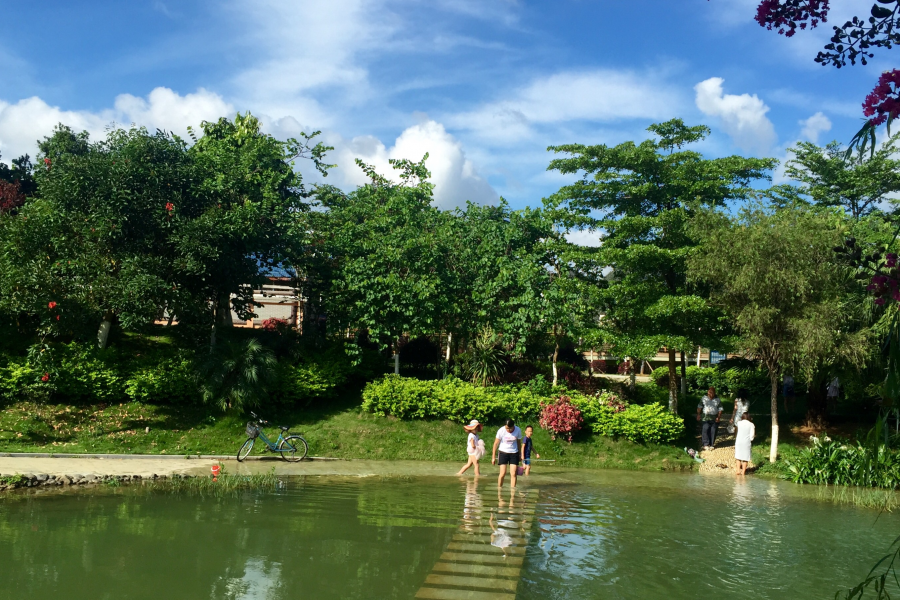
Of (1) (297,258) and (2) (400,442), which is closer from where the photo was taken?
(2) (400,442)

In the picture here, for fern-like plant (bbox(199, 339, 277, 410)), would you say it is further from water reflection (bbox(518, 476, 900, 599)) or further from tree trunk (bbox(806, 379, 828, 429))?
tree trunk (bbox(806, 379, 828, 429))

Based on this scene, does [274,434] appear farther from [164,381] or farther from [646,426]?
[646,426]

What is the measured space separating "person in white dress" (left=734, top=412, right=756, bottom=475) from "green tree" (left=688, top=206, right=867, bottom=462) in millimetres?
1503

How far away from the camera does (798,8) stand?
4863 mm

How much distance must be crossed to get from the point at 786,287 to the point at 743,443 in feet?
14.6

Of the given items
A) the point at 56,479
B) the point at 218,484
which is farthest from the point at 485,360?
the point at 56,479

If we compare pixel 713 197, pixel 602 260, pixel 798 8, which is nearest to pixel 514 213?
pixel 602 260

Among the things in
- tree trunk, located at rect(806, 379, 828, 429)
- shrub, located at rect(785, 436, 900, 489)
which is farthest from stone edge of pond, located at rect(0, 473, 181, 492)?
tree trunk, located at rect(806, 379, 828, 429)

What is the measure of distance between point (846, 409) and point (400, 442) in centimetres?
1768

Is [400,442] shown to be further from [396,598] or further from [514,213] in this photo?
[396,598]

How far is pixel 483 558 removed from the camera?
9.88 m

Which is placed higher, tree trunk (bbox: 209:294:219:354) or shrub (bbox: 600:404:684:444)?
tree trunk (bbox: 209:294:219:354)

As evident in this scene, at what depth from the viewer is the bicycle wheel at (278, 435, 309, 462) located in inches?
726

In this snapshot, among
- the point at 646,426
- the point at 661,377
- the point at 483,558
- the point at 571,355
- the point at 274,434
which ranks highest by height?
the point at 571,355
